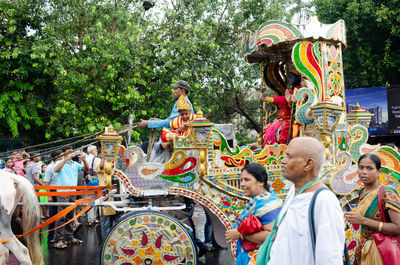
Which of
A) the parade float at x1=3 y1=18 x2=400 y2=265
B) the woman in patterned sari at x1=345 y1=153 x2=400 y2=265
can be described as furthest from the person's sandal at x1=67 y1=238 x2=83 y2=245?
the woman in patterned sari at x1=345 y1=153 x2=400 y2=265

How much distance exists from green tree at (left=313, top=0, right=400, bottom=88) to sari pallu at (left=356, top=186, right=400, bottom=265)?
1131cm

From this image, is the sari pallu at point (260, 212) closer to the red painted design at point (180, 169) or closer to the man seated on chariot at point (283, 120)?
the red painted design at point (180, 169)

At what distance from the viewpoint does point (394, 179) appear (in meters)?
4.64

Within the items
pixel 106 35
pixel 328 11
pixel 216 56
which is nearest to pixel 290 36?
pixel 106 35

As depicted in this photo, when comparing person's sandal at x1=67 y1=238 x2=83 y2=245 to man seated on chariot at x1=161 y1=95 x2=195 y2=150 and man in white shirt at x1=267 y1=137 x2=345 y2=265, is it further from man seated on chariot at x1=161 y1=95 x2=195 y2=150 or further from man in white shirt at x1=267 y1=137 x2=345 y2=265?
man in white shirt at x1=267 y1=137 x2=345 y2=265

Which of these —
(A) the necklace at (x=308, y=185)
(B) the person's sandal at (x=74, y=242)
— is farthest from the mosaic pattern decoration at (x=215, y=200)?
(B) the person's sandal at (x=74, y=242)

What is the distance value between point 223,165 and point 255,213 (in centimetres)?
170

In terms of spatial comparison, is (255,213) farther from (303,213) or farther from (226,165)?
(226,165)

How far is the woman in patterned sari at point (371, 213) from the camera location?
3.25 meters

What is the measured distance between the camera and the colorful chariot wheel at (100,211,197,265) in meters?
4.30

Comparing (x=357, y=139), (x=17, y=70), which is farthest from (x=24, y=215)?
(x=17, y=70)

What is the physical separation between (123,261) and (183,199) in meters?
1.61

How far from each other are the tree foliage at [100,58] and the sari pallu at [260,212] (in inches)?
307

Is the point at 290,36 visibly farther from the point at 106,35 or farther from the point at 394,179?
the point at 106,35
